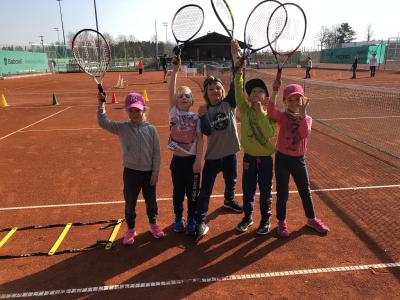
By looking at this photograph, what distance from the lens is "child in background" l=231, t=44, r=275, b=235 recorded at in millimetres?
4500

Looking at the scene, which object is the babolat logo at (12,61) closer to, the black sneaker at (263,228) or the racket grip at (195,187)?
the racket grip at (195,187)

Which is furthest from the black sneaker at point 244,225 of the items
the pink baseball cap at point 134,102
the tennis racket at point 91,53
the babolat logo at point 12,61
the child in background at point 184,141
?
the babolat logo at point 12,61

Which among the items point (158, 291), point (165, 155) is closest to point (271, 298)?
point (158, 291)

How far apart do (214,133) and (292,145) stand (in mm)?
986

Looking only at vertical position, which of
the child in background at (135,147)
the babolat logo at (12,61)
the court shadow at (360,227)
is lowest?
the court shadow at (360,227)

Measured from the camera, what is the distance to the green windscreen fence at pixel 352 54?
51062 millimetres

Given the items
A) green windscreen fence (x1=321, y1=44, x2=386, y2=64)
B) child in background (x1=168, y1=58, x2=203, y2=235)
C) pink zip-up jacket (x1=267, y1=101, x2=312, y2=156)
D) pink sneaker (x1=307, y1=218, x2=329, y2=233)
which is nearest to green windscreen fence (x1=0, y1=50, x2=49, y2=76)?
child in background (x1=168, y1=58, x2=203, y2=235)

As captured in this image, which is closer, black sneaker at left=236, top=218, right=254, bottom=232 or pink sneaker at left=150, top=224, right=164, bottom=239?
pink sneaker at left=150, top=224, right=164, bottom=239

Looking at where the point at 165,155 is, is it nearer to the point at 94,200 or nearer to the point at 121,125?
the point at 94,200

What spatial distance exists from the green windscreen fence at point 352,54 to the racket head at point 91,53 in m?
51.4

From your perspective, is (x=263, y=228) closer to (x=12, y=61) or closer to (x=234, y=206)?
(x=234, y=206)

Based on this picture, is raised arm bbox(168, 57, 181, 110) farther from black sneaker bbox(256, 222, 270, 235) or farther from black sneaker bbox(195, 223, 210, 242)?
black sneaker bbox(256, 222, 270, 235)

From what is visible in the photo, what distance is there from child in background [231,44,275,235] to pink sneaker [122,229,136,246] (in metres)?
1.54

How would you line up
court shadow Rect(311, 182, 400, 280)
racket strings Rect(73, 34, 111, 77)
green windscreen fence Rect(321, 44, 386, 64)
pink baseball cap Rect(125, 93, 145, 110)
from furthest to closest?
green windscreen fence Rect(321, 44, 386, 64), racket strings Rect(73, 34, 111, 77), pink baseball cap Rect(125, 93, 145, 110), court shadow Rect(311, 182, 400, 280)
